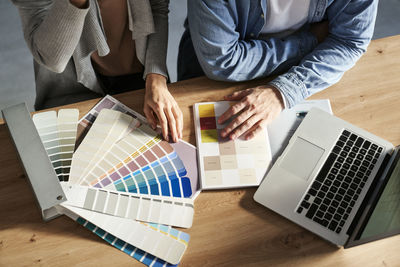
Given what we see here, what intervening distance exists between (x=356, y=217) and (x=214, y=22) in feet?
2.04

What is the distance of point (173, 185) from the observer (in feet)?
2.93

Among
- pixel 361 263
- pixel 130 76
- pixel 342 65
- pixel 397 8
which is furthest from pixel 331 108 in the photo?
pixel 397 8

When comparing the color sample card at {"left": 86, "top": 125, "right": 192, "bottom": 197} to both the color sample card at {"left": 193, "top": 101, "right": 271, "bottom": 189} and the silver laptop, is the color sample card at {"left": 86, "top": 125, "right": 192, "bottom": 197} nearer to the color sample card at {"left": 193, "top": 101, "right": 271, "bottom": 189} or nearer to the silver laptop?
the color sample card at {"left": 193, "top": 101, "right": 271, "bottom": 189}

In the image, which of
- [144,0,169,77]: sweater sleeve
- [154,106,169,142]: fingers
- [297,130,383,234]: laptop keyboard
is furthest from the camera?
[144,0,169,77]: sweater sleeve

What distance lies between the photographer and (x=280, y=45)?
3.50 feet

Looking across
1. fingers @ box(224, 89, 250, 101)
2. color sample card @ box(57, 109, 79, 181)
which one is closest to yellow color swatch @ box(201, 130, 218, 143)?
fingers @ box(224, 89, 250, 101)

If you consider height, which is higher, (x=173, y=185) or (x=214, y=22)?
(x=214, y=22)

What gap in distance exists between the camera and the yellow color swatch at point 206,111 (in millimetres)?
1010

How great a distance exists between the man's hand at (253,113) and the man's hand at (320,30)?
273 mm

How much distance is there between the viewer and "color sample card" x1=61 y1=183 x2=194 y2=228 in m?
0.84

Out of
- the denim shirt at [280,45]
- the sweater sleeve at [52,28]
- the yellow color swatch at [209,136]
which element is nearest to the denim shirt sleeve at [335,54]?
the denim shirt at [280,45]

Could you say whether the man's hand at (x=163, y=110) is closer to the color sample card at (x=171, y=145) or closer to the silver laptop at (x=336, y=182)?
the color sample card at (x=171, y=145)

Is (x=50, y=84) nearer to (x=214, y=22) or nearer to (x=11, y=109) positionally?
(x=11, y=109)

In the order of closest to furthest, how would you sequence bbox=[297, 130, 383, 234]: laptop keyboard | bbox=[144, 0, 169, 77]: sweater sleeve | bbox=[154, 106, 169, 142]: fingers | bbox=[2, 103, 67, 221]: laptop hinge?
bbox=[2, 103, 67, 221]: laptop hinge → bbox=[297, 130, 383, 234]: laptop keyboard → bbox=[154, 106, 169, 142]: fingers → bbox=[144, 0, 169, 77]: sweater sleeve
